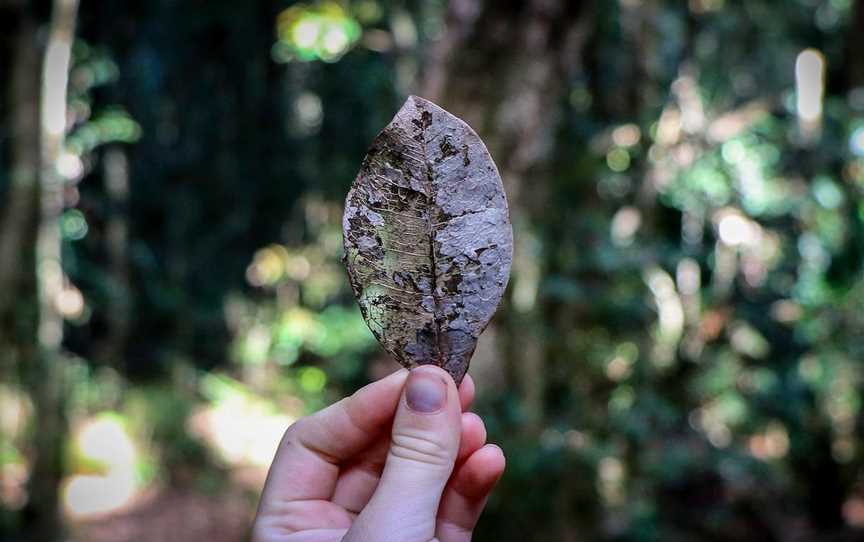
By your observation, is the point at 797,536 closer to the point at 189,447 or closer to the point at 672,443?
the point at 672,443

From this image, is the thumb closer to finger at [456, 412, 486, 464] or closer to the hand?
the hand

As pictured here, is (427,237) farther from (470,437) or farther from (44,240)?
(44,240)

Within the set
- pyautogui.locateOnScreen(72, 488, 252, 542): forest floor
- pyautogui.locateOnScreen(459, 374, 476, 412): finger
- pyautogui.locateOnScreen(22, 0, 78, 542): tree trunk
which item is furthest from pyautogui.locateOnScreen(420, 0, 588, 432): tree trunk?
pyautogui.locateOnScreen(72, 488, 252, 542): forest floor

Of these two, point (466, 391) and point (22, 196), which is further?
point (22, 196)

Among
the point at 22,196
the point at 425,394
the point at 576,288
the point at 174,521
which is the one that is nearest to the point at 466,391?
the point at 425,394

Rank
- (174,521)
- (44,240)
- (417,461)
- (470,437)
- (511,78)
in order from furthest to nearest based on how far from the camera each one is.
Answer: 1. (174,521)
2. (44,240)
3. (511,78)
4. (470,437)
5. (417,461)

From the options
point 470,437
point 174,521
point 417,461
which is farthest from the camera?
point 174,521

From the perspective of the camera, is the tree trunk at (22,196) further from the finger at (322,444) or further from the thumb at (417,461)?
the thumb at (417,461)

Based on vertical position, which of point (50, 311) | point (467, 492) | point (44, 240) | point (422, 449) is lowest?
point (467, 492)
